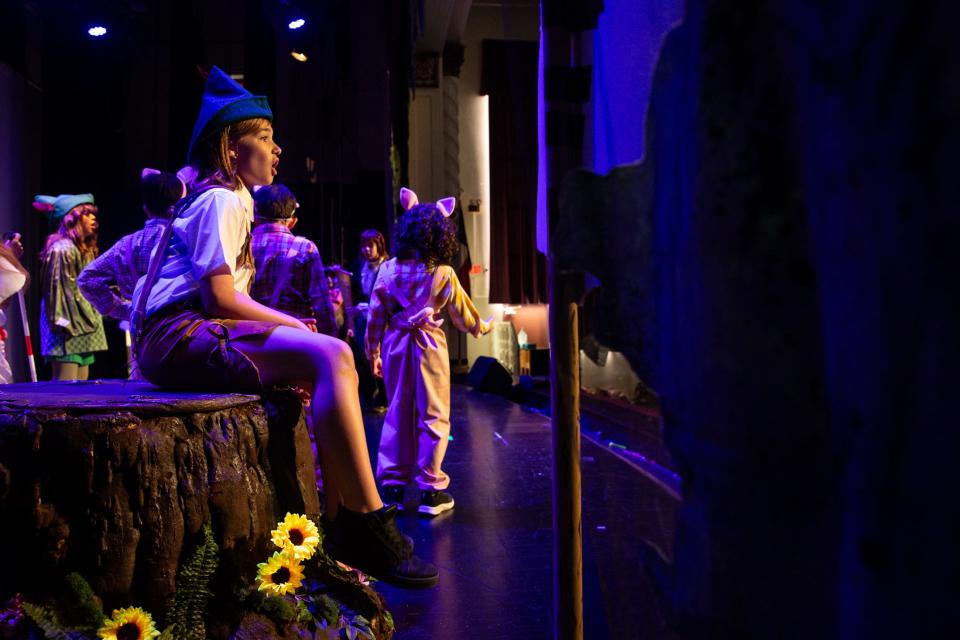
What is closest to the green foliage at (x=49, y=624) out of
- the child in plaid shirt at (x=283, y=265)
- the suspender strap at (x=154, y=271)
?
the suspender strap at (x=154, y=271)

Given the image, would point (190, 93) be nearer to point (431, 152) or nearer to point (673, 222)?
point (431, 152)

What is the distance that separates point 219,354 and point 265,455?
31cm

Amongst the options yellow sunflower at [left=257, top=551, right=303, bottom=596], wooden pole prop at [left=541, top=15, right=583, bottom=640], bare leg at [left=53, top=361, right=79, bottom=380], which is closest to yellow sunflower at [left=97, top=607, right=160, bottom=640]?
yellow sunflower at [left=257, top=551, right=303, bottom=596]

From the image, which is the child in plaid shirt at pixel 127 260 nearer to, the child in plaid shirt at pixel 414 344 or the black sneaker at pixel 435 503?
the child in plaid shirt at pixel 414 344

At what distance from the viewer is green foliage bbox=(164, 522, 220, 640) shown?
5.49 ft

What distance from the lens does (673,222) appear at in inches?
28.2

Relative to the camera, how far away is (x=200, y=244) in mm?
2014

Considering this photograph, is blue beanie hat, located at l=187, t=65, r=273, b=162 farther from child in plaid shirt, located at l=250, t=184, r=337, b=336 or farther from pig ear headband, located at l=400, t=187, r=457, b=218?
pig ear headband, located at l=400, t=187, r=457, b=218

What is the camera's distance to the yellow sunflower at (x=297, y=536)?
6.11 ft

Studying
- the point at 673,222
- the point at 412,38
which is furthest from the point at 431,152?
the point at 673,222

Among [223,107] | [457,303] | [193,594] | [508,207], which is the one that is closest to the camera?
[193,594]

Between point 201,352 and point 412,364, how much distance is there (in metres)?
1.79

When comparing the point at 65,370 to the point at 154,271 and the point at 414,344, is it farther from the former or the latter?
the point at 154,271

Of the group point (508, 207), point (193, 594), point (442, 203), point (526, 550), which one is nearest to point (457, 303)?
point (442, 203)
